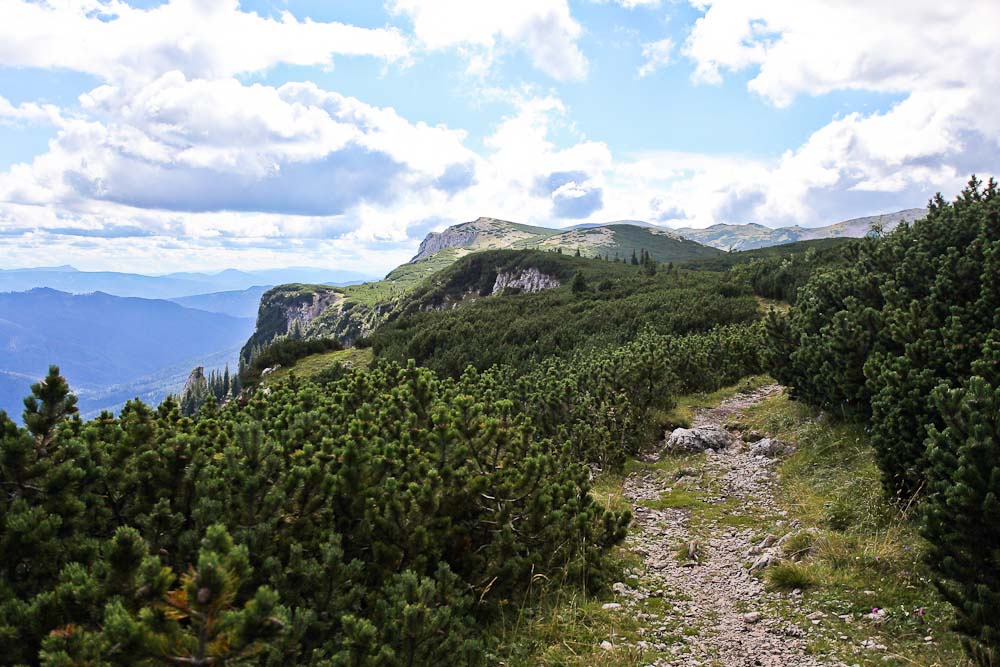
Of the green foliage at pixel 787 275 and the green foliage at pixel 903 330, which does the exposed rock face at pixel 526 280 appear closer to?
the green foliage at pixel 787 275

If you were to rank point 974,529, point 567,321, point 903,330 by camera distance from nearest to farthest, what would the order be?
point 974,529
point 903,330
point 567,321

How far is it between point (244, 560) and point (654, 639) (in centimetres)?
464

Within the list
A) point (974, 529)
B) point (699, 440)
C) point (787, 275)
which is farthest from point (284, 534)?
point (787, 275)

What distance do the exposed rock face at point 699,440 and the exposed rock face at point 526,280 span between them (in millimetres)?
93880

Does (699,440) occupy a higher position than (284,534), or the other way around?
(284,534)

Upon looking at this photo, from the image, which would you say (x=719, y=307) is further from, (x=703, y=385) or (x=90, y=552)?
(x=90, y=552)

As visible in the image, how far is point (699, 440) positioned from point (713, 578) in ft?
21.8

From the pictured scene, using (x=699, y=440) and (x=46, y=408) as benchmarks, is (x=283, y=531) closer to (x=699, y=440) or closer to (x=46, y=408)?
(x=46, y=408)

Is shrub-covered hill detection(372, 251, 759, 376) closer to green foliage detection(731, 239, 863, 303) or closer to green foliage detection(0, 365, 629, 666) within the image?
green foliage detection(731, 239, 863, 303)

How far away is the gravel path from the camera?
5.45 metres

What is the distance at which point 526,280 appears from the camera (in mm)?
117562

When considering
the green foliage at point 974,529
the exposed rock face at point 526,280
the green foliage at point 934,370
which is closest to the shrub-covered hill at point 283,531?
the green foliage at point 974,529

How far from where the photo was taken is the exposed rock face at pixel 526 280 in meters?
111

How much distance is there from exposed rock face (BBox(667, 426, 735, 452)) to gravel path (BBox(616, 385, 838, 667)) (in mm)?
880
